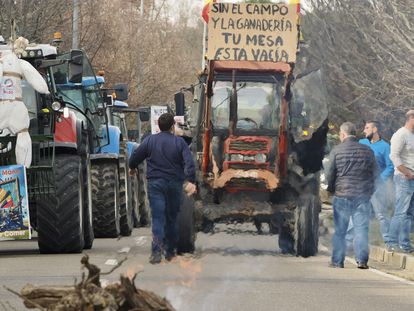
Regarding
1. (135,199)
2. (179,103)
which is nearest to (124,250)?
(179,103)

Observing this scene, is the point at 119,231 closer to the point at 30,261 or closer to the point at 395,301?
the point at 30,261

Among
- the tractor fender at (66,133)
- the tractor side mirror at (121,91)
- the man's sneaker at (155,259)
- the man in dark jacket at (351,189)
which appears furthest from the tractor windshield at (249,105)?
the tractor side mirror at (121,91)

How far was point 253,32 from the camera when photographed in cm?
1648

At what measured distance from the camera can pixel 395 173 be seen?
16656 mm

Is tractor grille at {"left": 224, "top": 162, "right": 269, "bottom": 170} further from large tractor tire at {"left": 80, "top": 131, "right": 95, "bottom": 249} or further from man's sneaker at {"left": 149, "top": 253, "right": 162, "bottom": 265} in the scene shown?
man's sneaker at {"left": 149, "top": 253, "right": 162, "bottom": 265}

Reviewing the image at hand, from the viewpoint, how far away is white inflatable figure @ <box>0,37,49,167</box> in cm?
1440

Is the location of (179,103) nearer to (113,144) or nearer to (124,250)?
(124,250)

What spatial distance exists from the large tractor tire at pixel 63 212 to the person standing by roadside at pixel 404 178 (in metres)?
4.44

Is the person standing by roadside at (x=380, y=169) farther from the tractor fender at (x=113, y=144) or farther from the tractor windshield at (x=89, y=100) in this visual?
the tractor fender at (x=113, y=144)

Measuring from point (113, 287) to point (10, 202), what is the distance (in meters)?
10.7

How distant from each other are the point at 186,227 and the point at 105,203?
143 inches

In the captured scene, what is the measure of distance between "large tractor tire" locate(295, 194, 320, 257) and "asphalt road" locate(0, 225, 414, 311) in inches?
8.3

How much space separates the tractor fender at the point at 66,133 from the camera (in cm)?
1560

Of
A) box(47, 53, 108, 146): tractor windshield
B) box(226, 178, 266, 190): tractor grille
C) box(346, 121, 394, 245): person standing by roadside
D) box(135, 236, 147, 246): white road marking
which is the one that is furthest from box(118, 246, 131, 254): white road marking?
box(346, 121, 394, 245): person standing by roadside
